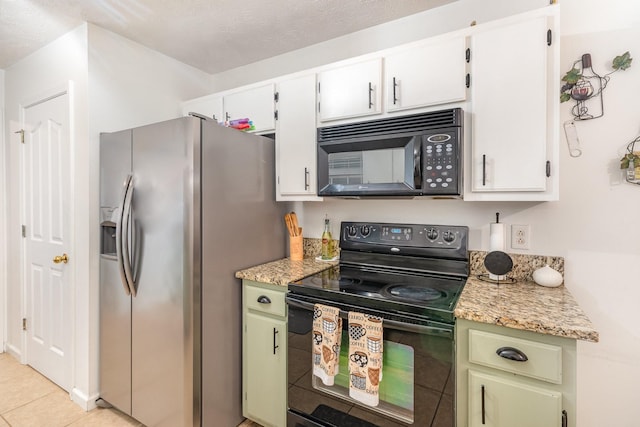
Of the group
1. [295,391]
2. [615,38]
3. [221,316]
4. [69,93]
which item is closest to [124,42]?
[69,93]

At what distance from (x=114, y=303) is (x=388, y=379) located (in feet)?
5.41

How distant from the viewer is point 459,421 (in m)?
1.21

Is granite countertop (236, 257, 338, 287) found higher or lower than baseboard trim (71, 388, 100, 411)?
higher

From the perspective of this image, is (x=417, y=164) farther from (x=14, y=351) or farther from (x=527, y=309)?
(x=14, y=351)

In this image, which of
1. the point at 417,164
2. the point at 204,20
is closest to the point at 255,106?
the point at 204,20

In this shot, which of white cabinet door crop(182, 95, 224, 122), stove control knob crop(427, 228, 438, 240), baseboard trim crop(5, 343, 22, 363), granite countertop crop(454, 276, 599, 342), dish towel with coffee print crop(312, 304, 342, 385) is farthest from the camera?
baseboard trim crop(5, 343, 22, 363)

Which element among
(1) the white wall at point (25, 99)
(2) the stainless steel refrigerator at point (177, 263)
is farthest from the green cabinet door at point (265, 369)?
(1) the white wall at point (25, 99)

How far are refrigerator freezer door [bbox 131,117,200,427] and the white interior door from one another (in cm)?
74

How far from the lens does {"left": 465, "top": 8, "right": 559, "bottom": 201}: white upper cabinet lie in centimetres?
135

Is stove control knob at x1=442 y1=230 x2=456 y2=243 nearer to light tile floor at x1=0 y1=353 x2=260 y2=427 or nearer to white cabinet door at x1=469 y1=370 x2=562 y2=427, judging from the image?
white cabinet door at x1=469 y1=370 x2=562 y2=427

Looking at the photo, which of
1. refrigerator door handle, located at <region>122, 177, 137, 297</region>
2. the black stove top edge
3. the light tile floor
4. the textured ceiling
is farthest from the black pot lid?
refrigerator door handle, located at <region>122, 177, 137, 297</region>

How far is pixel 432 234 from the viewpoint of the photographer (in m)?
1.81

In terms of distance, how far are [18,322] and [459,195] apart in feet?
11.5

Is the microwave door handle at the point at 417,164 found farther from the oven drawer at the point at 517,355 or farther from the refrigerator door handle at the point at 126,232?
the refrigerator door handle at the point at 126,232
